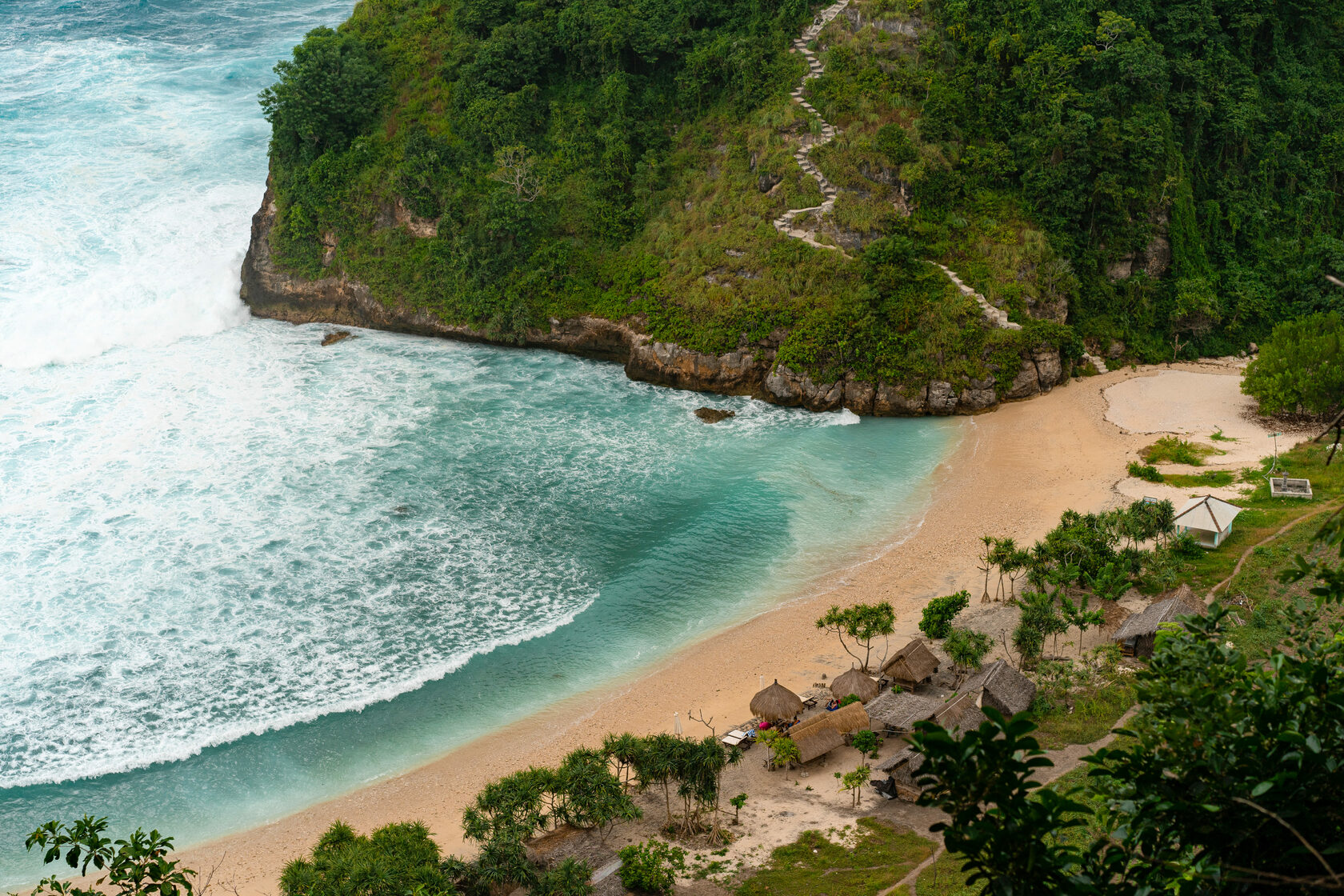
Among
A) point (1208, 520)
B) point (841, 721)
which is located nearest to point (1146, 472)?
point (1208, 520)

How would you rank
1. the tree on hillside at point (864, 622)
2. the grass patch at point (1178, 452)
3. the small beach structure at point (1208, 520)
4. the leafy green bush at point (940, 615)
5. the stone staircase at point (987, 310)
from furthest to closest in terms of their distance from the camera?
1. the stone staircase at point (987, 310)
2. the grass patch at point (1178, 452)
3. the small beach structure at point (1208, 520)
4. the leafy green bush at point (940, 615)
5. the tree on hillside at point (864, 622)

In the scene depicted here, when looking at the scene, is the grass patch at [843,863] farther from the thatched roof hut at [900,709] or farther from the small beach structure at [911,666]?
the small beach structure at [911,666]

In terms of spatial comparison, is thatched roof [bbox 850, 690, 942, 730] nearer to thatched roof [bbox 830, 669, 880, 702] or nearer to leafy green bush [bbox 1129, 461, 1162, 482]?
thatched roof [bbox 830, 669, 880, 702]

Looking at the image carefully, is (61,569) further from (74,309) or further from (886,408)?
(886,408)

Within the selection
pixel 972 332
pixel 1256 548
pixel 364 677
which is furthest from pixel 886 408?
pixel 364 677

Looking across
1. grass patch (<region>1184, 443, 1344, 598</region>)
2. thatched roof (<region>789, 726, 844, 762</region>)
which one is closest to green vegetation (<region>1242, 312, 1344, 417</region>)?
grass patch (<region>1184, 443, 1344, 598</region>)

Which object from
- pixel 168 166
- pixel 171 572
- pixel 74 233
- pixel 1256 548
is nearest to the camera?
pixel 1256 548

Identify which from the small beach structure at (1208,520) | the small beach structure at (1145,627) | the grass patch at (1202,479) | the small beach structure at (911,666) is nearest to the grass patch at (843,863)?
the small beach structure at (911,666)
